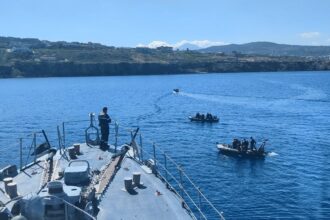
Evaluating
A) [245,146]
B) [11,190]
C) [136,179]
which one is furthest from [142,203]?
[245,146]

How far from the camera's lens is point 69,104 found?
114m

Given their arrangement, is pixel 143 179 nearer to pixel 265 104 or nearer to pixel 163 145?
pixel 163 145

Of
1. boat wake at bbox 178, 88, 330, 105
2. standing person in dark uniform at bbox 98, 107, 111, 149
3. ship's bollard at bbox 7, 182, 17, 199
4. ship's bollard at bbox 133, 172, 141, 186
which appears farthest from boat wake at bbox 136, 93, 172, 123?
ship's bollard at bbox 7, 182, 17, 199

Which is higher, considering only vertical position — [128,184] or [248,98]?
[128,184]

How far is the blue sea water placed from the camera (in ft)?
125

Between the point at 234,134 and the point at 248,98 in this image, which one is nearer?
the point at 234,134

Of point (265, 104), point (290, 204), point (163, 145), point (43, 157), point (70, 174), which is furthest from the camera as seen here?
point (265, 104)

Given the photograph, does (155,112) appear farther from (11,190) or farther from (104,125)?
(11,190)

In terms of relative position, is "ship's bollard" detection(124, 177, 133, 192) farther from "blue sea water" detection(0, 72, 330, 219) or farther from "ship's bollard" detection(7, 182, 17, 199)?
"blue sea water" detection(0, 72, 330, 219)

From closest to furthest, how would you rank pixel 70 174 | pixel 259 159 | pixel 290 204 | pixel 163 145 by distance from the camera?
1. pixel 70 174
2. pixel 290 204
3. pixel 259 159
4. pixel 163 145

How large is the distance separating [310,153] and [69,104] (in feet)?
239

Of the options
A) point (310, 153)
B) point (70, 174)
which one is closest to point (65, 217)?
point (70, 174)

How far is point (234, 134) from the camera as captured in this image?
233 ft

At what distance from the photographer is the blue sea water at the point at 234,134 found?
38219 millimetres
